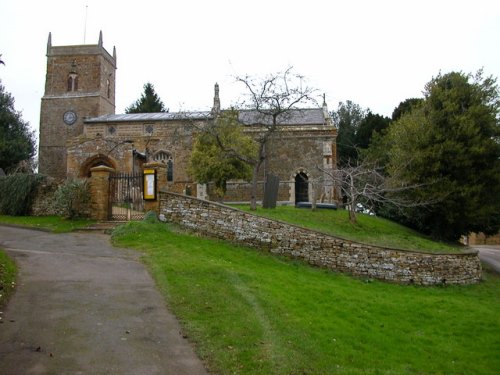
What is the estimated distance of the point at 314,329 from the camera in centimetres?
766

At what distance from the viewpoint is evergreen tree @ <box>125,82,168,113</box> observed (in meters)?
58.7

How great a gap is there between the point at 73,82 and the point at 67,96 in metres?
1.62

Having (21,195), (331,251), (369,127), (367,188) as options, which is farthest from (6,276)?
(369,127)

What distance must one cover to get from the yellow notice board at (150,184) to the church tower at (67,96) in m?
29.5

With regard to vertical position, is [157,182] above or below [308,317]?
above

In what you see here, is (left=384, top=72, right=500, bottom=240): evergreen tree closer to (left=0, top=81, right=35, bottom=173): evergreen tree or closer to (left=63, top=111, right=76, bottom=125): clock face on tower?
(left=0, top=81, right=35, bottom=173): evergreen tree

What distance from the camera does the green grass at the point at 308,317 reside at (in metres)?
6.38

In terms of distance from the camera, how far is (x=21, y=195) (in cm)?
1928

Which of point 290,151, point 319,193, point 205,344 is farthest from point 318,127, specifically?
point 205,344

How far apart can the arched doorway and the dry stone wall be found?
19.6 meters

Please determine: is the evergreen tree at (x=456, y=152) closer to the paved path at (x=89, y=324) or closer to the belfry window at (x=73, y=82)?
the paved path at (x=89, y=324)

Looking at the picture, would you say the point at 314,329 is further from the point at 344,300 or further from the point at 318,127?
the point at 318,127

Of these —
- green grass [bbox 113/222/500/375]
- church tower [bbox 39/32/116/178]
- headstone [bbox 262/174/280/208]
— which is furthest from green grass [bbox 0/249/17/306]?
church tower [bbox 39/32/116/178]

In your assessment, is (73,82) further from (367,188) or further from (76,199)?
(367,188)
